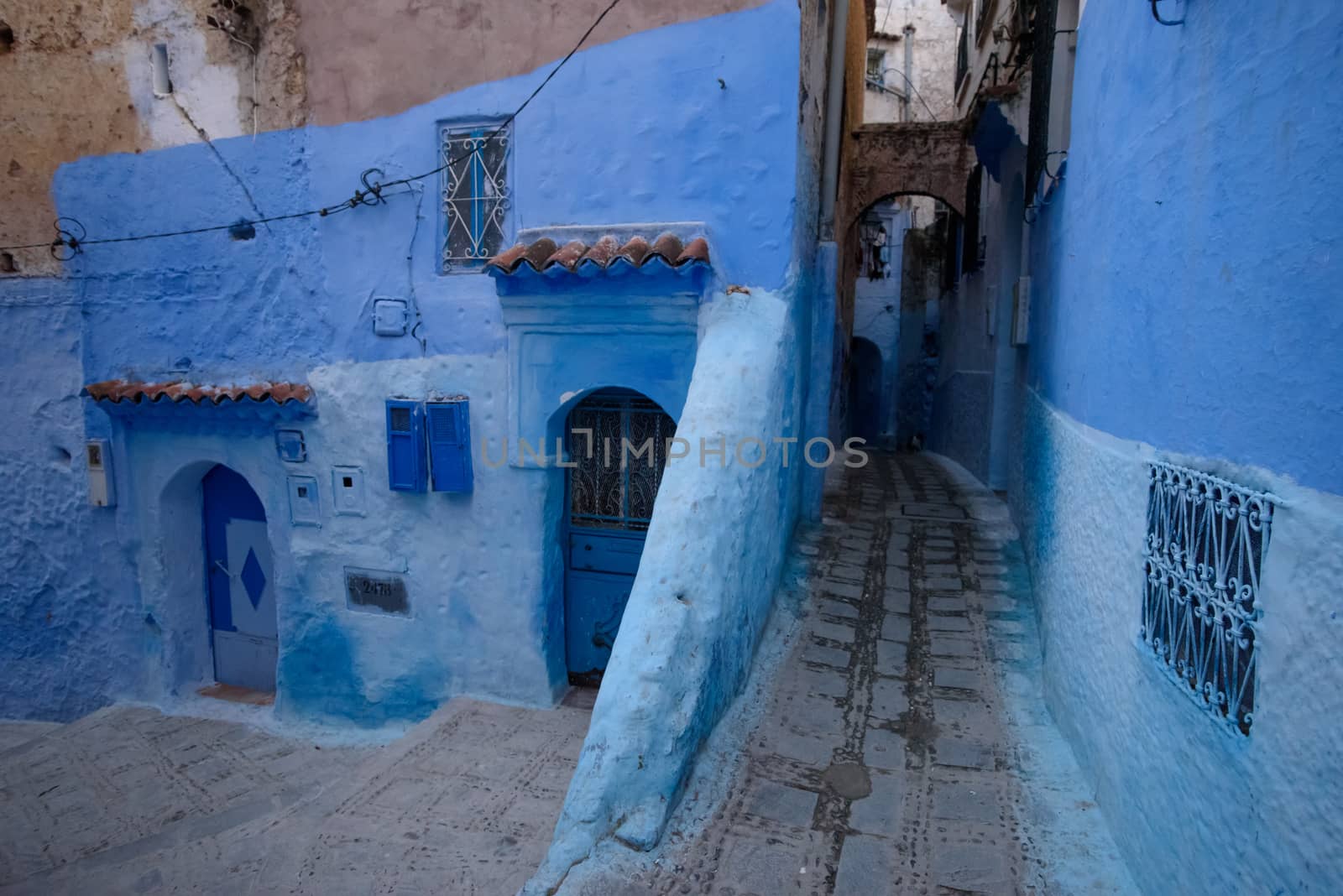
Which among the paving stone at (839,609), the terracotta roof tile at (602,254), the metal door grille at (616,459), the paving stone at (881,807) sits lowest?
the paving stone at (881,807)

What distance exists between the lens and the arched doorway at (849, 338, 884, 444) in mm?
19953

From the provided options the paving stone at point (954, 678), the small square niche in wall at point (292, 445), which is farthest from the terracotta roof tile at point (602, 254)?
the paving stone at point (954, 678)

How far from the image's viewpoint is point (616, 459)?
6.12 metres

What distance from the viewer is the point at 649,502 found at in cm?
608

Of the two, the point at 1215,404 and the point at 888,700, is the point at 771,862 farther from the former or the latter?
the point at 1215,404

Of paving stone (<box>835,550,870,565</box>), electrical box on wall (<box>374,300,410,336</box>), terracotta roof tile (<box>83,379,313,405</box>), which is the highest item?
electrical box on wall (<box>374,300,410,336</box>)

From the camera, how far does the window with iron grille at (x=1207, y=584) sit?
212 centimetres

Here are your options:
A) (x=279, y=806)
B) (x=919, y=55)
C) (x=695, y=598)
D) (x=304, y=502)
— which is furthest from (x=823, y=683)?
(x=919, y=55)

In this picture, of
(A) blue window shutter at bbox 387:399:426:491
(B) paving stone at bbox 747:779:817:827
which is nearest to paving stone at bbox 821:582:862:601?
(B) paving stone at bbox 747:779:817:827

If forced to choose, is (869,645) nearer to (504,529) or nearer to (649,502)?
(649,502)

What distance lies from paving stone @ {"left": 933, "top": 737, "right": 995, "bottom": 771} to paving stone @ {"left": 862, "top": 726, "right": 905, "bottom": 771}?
0.60 feet

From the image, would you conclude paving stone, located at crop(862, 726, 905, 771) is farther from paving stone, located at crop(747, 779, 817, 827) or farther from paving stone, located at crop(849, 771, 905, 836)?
paving stone, located at crop(747, 779, 817, 827)

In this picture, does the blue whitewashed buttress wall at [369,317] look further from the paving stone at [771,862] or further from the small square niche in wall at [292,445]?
the paving stone at [771,862]

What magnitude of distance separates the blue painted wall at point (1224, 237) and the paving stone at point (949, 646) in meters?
1.79
